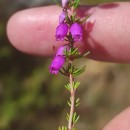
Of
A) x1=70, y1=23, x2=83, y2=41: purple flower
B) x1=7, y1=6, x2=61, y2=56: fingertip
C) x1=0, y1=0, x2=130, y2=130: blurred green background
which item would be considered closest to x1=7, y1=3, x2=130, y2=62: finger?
x1=7, y1=6, x2=61, y2=56: fingertip

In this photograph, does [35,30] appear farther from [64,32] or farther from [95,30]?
[64,32]

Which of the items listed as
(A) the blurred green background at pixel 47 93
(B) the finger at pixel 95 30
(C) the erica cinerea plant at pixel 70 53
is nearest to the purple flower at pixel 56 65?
(C) the erica cinerea plant at pixel 70 53

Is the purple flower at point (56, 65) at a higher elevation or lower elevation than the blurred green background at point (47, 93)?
higher

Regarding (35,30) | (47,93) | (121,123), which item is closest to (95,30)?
(35,30)

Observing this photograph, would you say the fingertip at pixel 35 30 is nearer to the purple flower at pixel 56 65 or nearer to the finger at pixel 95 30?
the finger at pixel 95 30

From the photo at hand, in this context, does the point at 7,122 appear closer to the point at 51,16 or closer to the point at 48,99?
the point at 48,99

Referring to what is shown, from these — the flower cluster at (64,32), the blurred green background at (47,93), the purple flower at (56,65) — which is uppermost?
the flower cluster at (64,32)
